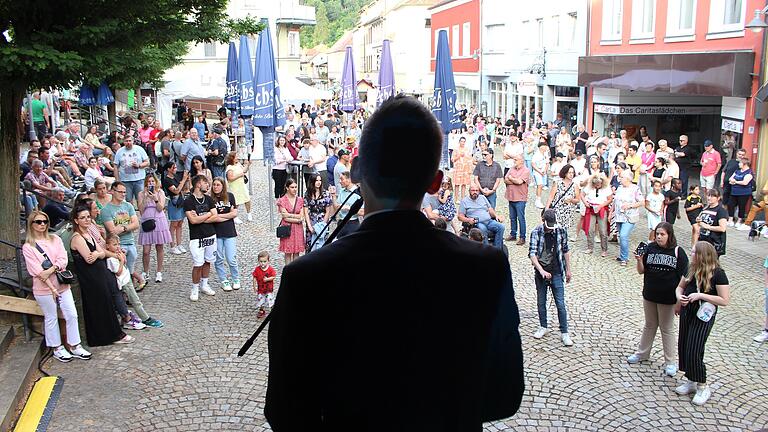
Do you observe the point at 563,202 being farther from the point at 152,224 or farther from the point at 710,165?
the point at 152,224

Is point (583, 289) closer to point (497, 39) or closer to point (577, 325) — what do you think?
point (577, 325)

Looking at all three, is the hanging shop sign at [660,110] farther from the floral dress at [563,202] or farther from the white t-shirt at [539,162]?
the floral dress at [563,202]

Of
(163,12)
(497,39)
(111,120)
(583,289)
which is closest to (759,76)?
(583,289)

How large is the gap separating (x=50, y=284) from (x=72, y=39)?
272 cm

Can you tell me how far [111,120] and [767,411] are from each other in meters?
24.3

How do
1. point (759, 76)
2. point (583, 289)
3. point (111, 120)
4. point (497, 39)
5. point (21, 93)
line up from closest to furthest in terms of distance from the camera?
1. point (21, 93)
2. point (583, 289)
3. point (759, 76)
4. point (111, 120)
5. point (497, 39)

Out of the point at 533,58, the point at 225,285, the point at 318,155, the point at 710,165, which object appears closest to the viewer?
the point at 225,285

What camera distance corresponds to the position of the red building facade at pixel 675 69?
1780cm

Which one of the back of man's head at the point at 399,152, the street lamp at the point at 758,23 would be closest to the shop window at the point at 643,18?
the street lamp at the point at 758,23

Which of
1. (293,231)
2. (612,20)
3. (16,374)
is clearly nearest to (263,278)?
(293,231)

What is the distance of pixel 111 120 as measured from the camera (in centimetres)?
2642

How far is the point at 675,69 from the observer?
2094cm

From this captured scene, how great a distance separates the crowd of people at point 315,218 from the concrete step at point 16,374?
0.27 metres

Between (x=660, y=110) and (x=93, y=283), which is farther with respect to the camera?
(x=660, y=110)
